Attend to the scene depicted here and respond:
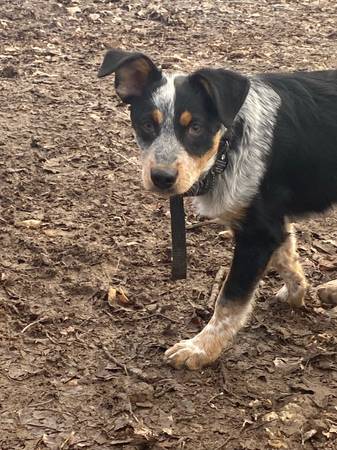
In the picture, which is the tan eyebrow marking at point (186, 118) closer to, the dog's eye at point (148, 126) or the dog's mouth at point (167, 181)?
the dog's eye at point (148, 126)

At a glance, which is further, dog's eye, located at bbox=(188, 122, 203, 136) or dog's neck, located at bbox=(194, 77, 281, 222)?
dog's neck, located at bbox=(194, 77, 281, 222)

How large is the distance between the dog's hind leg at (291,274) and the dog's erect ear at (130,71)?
1374 millimetres

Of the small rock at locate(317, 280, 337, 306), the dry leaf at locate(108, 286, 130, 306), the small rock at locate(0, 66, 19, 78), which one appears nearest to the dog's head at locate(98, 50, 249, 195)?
the dry leaf at locate(108, 286, 130, 306)

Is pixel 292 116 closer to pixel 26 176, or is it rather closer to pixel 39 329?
pixel 39 329

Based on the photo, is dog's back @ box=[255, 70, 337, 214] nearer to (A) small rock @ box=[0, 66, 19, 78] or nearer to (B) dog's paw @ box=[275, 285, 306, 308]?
(B) dog's paw @ box=[275, 285, 306, 308]

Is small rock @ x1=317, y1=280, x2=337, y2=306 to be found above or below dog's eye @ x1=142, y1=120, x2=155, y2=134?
below

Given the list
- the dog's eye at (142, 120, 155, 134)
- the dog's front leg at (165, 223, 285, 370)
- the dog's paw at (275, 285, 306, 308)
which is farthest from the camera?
the dog's paw at (275, 285, 306, 308)

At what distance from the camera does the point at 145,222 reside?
5.55 meters

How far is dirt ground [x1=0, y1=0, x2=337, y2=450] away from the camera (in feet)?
11.9

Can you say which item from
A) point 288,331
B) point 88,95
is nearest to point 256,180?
point 288,331

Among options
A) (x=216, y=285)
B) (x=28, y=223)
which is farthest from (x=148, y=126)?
(x=28, y=223)

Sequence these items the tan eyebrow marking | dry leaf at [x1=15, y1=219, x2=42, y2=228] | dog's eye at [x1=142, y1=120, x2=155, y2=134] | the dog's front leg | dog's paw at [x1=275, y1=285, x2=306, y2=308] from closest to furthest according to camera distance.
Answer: the tan eyebrow marking
dog's eye at [x1=142, y1=120, x2=155, y2=134]
the dog's front leg
dog's paw at [x1=275, y1=285, x2=306, y2=308]
dry leaf at [x1=15, y1=219, x2=42, y2=228]

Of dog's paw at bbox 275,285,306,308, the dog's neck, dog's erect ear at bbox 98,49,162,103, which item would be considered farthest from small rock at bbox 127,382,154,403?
dog's erect ear at bbox 98,49,162,103

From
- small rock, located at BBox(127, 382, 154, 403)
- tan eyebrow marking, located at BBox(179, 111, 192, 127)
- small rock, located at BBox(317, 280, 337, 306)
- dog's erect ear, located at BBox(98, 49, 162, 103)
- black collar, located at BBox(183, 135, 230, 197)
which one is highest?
dog's erect ear, located at BBox(98, 49, 162, 103)
